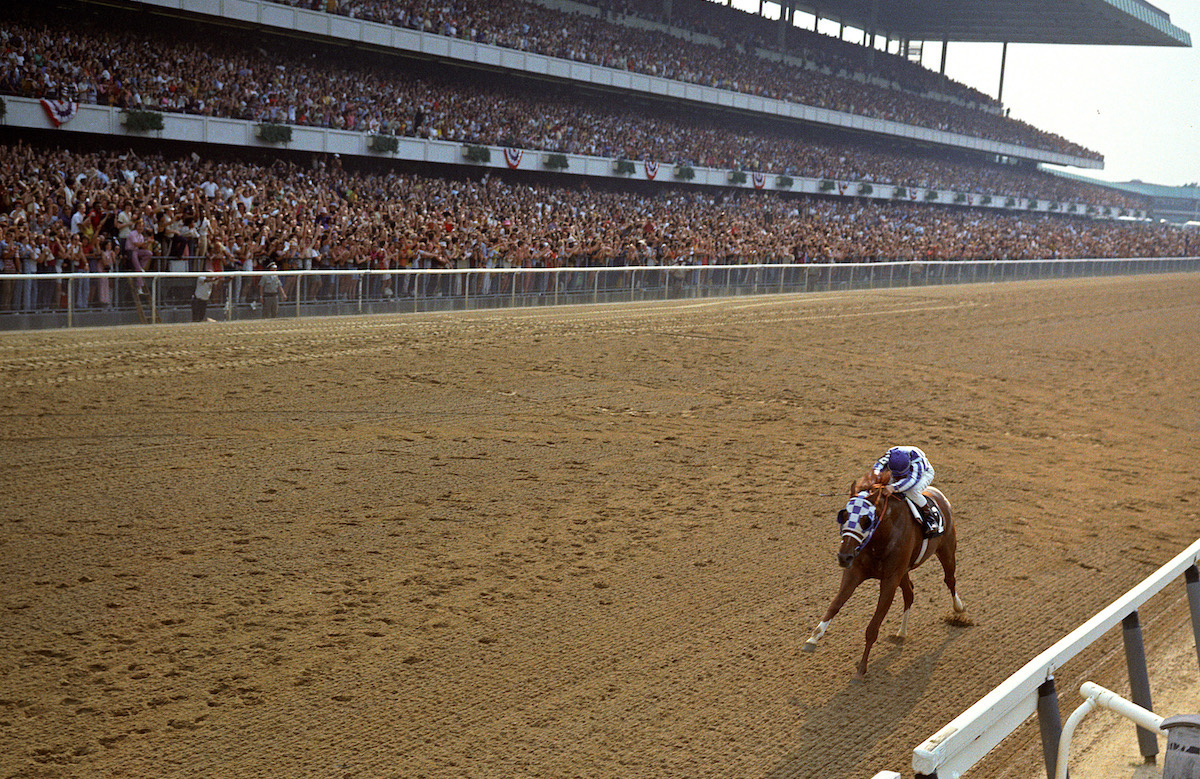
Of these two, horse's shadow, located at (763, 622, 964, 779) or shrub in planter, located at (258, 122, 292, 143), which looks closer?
horse's shadow, located at (763, 622, 964, 779)

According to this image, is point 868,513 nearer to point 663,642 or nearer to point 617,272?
point 663,642

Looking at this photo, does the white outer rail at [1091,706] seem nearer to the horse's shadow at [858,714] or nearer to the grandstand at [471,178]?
the horse's shadow at [858,714]

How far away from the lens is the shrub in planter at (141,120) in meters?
21.3

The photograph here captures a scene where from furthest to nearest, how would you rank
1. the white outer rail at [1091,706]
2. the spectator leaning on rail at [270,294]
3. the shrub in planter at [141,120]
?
the shrub in planter at [141,120], the spectator leaning on rail at [270,294], the white outer rail at [1091,706]

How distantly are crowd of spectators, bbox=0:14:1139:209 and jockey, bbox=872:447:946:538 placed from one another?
19992 millimetres

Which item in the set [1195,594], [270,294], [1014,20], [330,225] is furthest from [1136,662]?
[1014,20]

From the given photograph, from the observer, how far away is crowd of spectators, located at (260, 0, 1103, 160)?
30641mm

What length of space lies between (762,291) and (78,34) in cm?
1660

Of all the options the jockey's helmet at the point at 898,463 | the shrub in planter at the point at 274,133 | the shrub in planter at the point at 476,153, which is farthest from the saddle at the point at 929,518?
the shrub in planter at the point at 476,153

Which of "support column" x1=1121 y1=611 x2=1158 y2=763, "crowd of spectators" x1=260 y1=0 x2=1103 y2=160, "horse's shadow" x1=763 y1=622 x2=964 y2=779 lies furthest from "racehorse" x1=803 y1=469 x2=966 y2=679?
"crowd of spectators" x1=260 y1=0 x2=1103 y2=160

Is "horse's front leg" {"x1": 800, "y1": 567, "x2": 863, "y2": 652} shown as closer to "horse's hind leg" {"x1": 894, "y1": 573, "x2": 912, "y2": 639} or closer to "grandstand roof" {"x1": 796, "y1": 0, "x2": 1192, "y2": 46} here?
"horse's hind leg" {"x1": 894, "y1": 573, "x2": 912, "y2": 639}

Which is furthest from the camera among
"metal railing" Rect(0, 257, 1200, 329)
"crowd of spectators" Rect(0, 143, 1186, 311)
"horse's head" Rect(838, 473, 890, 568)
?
"crowd of spectators" Rect(0, 143, 1186, 311)

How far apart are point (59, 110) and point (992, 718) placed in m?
21.7

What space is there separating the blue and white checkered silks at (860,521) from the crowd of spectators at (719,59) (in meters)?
25.0
